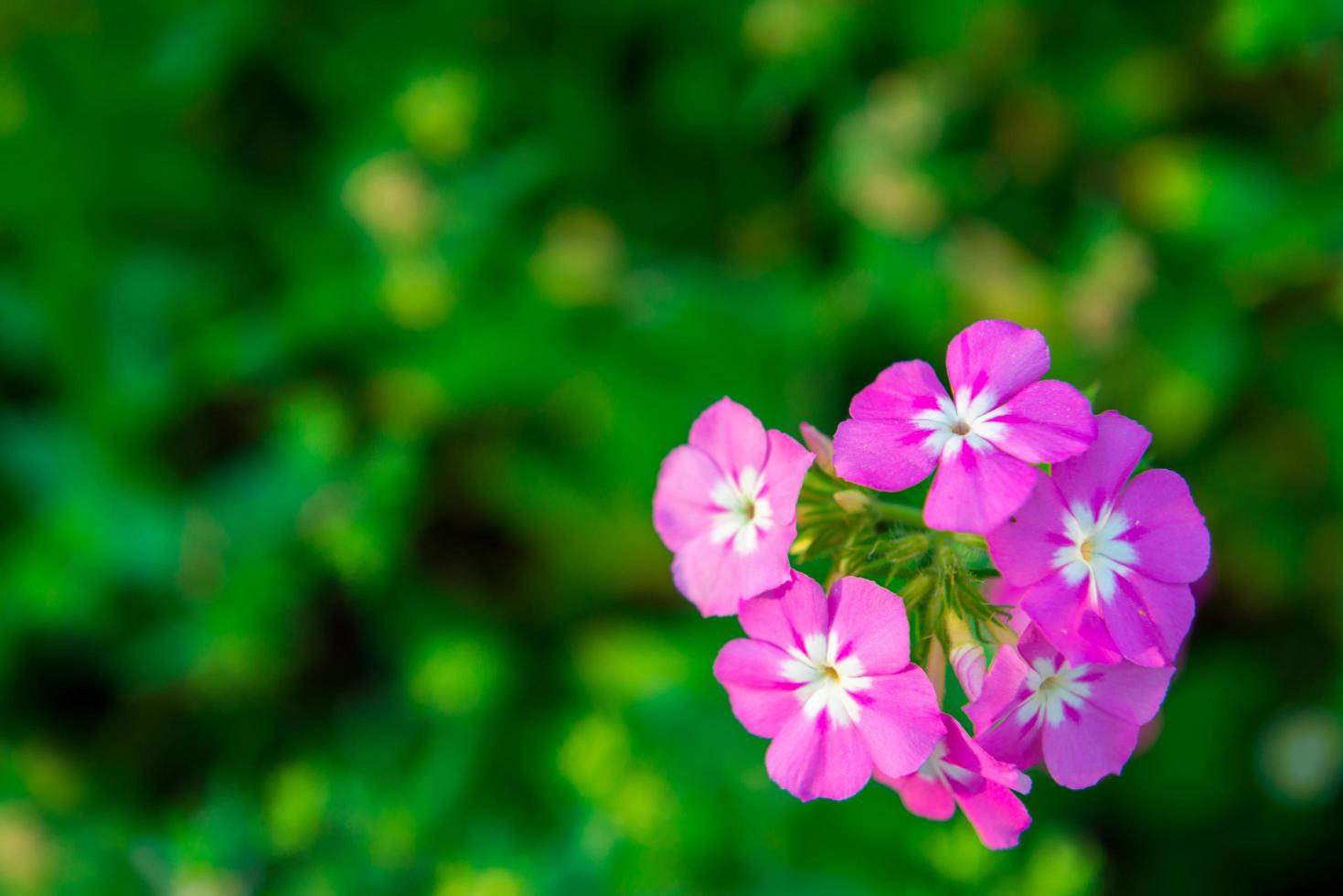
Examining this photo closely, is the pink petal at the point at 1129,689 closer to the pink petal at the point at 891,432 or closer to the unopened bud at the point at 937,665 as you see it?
the unopened bud at the point at 937,665

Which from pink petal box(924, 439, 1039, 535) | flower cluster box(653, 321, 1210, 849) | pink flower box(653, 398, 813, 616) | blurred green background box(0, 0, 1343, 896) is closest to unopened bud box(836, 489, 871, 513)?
flower cluster box(653, 321, 1210, 849)

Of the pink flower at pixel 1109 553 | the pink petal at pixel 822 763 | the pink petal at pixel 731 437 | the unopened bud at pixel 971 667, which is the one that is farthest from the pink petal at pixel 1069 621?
the pink petal at pixel 731 437

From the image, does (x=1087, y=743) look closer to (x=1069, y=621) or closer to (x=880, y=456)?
(x=1069, y=621)

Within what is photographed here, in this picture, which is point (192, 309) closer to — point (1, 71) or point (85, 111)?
point (85, 111)

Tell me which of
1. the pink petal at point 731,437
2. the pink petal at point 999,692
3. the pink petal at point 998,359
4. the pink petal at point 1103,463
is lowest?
the pink petal at point 999,692

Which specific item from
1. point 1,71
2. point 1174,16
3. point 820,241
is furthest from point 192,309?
point 1174,16
